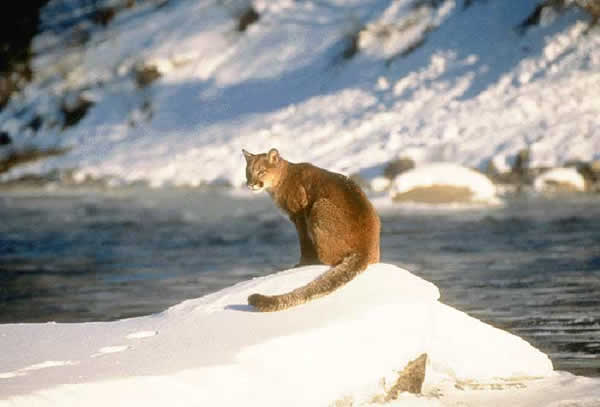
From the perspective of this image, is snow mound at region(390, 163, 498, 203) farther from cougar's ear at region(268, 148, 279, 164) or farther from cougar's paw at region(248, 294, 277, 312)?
cougar's paw at region(248, 294, 277, 312)

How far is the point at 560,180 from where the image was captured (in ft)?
86.7

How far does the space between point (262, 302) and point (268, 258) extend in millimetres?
9922

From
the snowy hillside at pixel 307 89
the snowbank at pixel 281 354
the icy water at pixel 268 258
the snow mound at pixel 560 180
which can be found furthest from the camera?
the snowy hillside at pixel 307 89

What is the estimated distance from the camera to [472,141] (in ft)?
97.8

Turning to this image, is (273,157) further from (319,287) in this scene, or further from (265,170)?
(319,287)

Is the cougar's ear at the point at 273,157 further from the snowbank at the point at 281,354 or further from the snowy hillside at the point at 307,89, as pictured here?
the snowy hillside at the point at 307,89

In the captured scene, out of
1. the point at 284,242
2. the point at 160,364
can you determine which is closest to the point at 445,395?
the point at 160,364

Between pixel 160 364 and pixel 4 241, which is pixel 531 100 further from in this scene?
pixel 160 364

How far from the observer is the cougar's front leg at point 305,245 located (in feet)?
29.9

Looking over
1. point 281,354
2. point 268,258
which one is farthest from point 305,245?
point 268,258

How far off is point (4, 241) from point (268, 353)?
1600 centimetres

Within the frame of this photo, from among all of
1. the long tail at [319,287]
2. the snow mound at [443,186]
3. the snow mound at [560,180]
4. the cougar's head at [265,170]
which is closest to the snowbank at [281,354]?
the long tail at [319,287]

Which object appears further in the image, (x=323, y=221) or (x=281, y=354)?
(x=323, y=221)

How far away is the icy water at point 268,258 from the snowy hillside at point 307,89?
5490 mm
